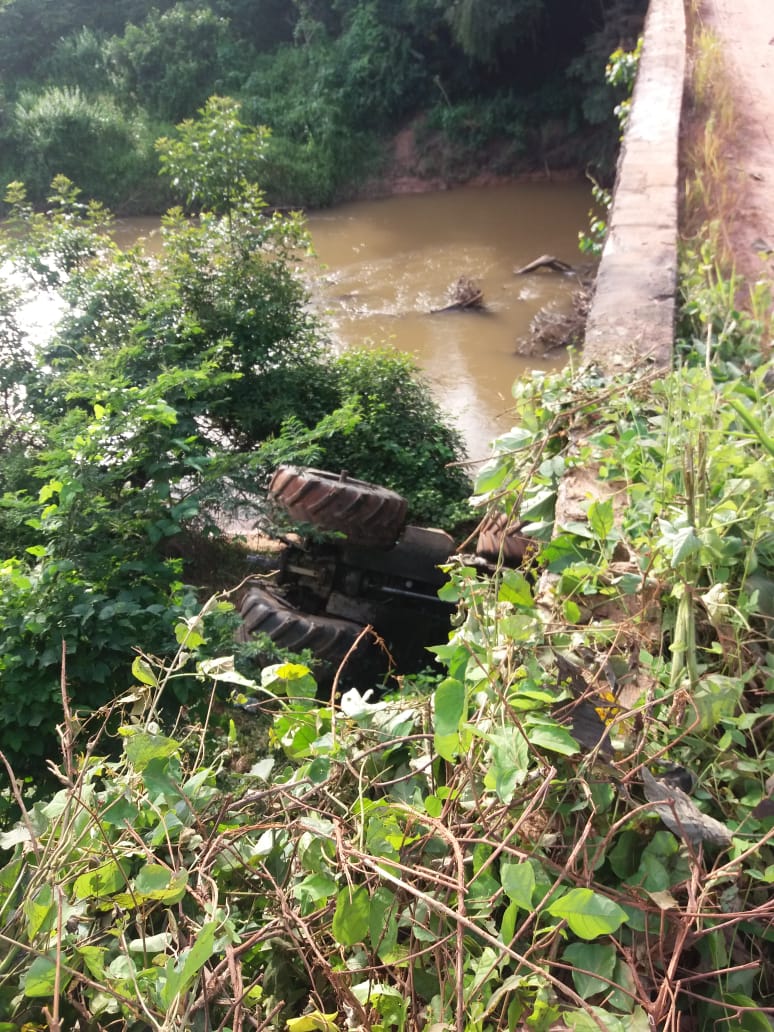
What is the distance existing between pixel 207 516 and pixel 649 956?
3649mm

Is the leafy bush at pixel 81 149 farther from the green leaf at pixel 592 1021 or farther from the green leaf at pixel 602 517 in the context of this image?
the green leaf at pixel 592 1021

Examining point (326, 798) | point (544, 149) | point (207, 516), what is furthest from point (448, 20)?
point (326, 798)

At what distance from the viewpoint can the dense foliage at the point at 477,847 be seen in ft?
3.53

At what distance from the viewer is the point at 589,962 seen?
42.2 inches

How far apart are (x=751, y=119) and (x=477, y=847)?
25.2 ft

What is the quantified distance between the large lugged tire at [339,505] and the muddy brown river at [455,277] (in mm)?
2207

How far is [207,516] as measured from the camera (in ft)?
14.4

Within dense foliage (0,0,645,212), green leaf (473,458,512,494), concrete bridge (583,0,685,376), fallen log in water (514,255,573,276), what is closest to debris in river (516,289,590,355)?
fallen log in water (514,255,573,276)

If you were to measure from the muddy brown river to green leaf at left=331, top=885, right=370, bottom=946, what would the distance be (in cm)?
585

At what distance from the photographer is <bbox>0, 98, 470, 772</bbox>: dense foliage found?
10.9ft

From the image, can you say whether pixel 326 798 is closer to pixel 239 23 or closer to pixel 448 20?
pixel 448 20

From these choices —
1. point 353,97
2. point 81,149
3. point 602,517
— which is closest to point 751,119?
point 602,517

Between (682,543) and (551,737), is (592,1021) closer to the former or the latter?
(551,737)

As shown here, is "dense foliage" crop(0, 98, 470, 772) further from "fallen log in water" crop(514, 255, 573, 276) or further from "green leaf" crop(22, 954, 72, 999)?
"fallen log in water" crop(514, 255, 573, 276)
